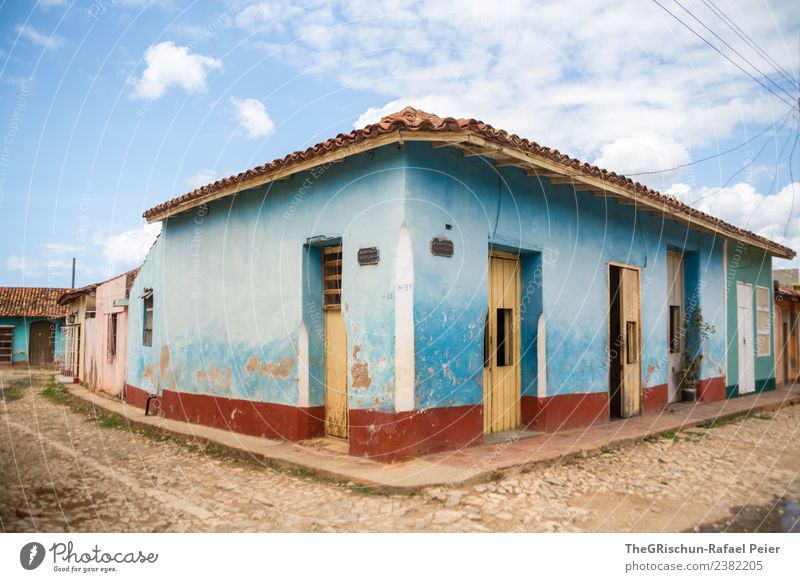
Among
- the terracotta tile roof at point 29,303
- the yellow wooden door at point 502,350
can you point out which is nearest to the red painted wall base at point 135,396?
the yellow wooden door at point 502,350

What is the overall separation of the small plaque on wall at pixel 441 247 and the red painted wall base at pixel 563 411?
2.57 m

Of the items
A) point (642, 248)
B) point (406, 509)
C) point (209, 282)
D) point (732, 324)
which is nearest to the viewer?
point (406, 509)

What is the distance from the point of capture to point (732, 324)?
12.4m

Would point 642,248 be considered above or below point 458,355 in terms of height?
above

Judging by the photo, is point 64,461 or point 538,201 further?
point 538,201

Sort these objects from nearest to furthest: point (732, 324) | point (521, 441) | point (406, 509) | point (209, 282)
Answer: point (406, 509)
point (521, 441)
point (209, 282)
point (732, 324)

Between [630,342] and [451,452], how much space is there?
14.9 feet

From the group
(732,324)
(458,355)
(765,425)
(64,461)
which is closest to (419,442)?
(458,355)

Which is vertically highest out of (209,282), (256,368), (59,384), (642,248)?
(642,248)

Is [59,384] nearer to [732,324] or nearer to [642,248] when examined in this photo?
[642,248]

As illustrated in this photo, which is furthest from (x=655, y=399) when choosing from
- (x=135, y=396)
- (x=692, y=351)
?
(x=135, y=396)

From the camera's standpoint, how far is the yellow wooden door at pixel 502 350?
7.18 metres

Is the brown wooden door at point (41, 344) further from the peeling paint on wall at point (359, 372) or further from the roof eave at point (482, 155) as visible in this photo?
the peeling paint on wall at point (359, 372)

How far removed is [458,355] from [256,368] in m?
3.03
